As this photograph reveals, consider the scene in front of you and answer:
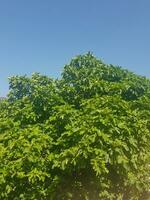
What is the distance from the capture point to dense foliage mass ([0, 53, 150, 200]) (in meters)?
13.5

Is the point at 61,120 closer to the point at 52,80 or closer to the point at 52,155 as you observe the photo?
the point at 52,155

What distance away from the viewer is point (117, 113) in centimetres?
1507

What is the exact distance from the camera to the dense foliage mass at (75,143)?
13.5 meters

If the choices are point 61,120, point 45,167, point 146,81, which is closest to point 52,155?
point 45,167

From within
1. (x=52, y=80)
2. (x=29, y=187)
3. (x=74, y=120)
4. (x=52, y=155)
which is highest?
(x=52, y=80)

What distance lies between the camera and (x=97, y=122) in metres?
13.7

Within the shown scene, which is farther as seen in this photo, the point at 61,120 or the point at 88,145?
the point at 61,120

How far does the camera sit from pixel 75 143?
44.9ft

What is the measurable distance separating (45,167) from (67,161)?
45.1 inches

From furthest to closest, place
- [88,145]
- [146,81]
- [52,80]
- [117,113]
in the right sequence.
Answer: [146,81] → [52,80] → [117,113] → [88,145]

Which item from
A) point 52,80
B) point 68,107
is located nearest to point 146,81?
point 52,80

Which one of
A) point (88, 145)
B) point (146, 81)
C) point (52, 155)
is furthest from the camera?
point (146, 81)

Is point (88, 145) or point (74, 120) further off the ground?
point (74, 120)

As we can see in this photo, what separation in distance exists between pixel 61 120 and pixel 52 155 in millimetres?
1562
